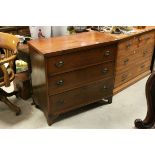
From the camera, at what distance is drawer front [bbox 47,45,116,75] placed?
1901 millimetres

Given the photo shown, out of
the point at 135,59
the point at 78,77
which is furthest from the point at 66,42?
the point at 135,59

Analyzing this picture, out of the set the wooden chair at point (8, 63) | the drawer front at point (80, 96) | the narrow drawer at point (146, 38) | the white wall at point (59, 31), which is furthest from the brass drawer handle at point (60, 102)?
the narrow drawer at point (146, 38)

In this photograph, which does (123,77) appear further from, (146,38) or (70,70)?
(70,70)

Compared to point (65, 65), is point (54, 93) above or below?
below

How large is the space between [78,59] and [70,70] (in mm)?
131

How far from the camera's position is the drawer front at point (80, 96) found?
2113mm

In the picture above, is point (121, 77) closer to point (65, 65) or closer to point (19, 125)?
point (65, 65)

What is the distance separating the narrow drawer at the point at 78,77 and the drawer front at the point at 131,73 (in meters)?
0.43

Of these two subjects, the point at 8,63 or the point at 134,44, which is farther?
the point at 134,44

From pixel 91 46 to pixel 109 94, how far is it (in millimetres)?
736

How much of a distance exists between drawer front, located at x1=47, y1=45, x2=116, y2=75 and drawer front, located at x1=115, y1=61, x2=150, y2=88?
0.56 m

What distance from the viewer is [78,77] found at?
2.12 m

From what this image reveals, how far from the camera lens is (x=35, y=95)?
2.40 meters
